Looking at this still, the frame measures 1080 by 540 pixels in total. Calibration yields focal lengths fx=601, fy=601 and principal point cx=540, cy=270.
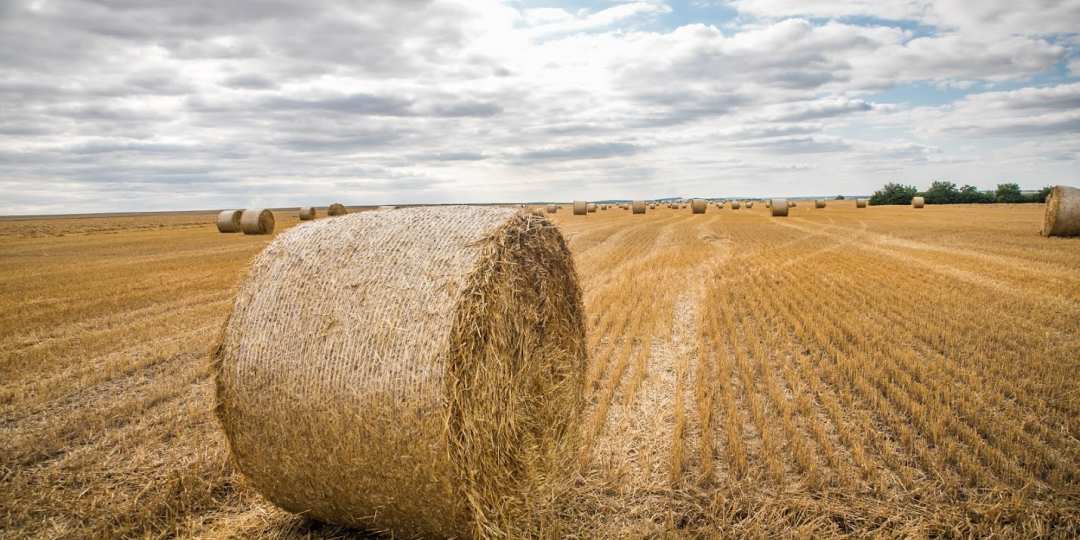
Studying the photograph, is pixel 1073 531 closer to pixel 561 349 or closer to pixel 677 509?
pixel 677 509

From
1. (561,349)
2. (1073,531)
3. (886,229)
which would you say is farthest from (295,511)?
(886,229)

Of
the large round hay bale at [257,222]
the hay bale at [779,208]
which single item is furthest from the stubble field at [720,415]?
the hay bale at [779,208]

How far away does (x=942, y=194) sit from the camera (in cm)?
6931

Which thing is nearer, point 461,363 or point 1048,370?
point 461,363

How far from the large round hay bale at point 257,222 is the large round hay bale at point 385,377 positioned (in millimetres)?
28001

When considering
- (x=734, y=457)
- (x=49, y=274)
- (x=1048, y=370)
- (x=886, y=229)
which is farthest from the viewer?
(x=886, y=229)

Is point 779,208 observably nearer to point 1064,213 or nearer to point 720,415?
point 1064,213

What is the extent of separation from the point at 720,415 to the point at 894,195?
3027 inches

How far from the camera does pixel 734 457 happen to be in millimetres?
4867

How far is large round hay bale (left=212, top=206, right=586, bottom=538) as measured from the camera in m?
3.38

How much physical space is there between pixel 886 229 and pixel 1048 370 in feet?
83.1

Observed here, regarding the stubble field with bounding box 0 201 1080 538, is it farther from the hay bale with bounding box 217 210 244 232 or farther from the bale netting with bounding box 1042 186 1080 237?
the hay bale with bounding box 217 210 244 232

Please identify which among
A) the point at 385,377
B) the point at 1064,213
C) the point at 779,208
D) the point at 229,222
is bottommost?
the point at 385,377

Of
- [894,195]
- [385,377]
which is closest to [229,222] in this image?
[385,377]
